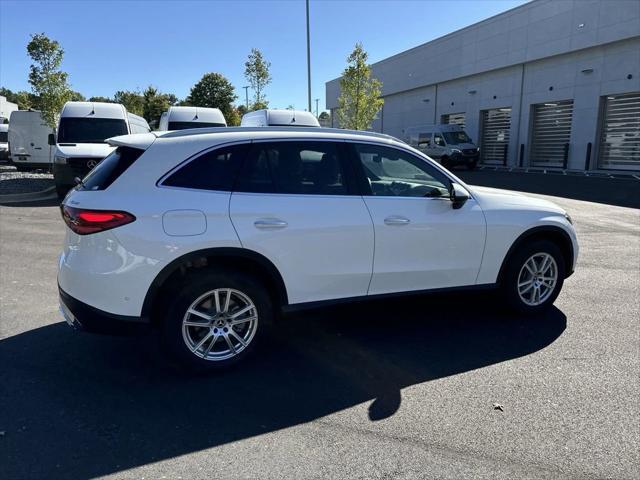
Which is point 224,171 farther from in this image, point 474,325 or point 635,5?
point 635,5

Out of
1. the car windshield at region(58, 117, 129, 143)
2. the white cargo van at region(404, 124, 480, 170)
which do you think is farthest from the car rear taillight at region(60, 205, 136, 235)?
the white cargo van at region(404, 124, 480, 170)

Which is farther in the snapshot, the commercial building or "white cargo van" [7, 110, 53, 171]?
the commercial building

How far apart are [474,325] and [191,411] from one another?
9.29 ft

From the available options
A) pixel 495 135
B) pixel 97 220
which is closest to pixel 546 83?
pixel 495 135

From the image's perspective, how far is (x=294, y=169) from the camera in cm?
402

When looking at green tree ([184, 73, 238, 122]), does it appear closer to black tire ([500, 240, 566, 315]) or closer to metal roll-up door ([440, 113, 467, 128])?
metal roll-up door ([440, 113, 467, 128])

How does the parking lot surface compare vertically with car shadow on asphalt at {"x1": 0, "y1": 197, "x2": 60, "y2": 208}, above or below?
below

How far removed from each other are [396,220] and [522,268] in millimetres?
1579

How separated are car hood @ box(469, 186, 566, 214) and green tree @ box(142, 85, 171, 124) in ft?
200

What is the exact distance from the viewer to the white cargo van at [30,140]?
738 inches

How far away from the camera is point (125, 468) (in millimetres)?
2760

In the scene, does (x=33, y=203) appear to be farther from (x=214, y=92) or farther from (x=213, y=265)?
(x=214, y=92)

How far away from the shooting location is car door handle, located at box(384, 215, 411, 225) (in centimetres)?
418

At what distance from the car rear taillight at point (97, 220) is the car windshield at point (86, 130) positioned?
10.6 metres
